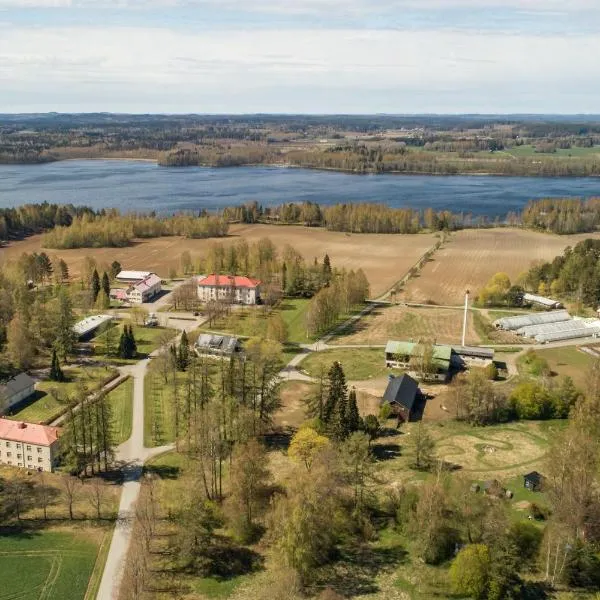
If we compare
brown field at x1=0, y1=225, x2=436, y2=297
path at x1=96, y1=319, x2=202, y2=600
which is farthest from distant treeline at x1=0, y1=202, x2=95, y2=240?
path at x1=96, y1=319, x2=202, y2=600

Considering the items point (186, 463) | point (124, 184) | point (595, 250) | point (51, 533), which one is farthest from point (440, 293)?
point (124, 184)

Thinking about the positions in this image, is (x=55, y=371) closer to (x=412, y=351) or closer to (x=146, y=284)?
(x=146, y=284)

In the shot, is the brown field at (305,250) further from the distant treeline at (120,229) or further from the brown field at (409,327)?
the brown field at (409,327)

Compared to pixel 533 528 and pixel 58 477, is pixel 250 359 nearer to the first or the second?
pixel 58 477

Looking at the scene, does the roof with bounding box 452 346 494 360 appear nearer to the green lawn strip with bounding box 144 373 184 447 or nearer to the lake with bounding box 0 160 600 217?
the green lawn strip with bounding box 144 373 184 447

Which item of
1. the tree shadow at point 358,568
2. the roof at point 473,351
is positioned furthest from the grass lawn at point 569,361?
the tree shadow at point 358,568

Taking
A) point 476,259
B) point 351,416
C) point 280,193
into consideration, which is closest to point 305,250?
point 476,259
